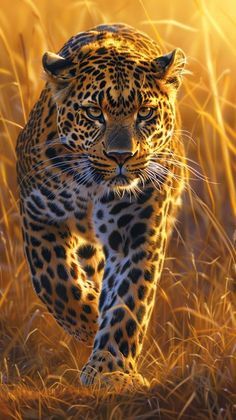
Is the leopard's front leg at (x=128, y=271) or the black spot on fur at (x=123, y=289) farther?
the black spot on fur at (x=123, y=289)

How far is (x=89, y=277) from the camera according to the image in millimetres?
7871

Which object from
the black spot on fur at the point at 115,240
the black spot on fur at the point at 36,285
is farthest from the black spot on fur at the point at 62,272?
the black spot on fur at the point at 115,240

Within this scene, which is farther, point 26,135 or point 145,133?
point 26,135

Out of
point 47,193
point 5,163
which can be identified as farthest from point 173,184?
point 5,163

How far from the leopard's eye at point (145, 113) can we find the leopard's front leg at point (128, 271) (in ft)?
1.43

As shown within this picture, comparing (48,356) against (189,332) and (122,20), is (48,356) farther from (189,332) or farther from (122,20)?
(122,20)

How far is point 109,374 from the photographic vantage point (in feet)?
21.9

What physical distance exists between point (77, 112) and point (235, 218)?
6.59 feet

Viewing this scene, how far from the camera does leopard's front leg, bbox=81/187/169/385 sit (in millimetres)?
6906

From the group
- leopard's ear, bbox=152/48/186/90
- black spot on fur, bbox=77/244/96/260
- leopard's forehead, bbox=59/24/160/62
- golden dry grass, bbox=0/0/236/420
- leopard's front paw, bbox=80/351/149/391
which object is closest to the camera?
Result: golden dry grass, bbox=0/0/236/420

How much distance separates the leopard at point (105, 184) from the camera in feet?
22.2

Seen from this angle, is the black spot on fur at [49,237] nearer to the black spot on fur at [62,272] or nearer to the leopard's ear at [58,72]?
the black spot on fur at [62,272]

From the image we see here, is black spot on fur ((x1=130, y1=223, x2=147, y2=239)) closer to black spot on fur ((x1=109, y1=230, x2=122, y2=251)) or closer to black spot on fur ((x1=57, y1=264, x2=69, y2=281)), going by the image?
black spot on fur ((x1=109, y1=230, x2=122, y2=251))

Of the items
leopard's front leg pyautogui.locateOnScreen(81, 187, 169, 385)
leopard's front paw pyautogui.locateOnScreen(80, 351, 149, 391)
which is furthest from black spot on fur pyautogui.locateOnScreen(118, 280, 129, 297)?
leopard's front paw pyautogui.locateOnScreen(80, 351, 149, 391)
